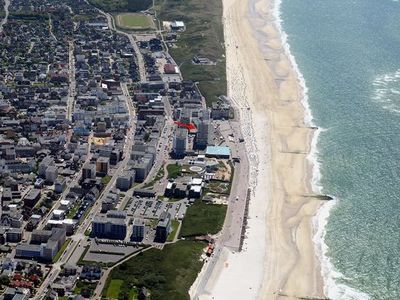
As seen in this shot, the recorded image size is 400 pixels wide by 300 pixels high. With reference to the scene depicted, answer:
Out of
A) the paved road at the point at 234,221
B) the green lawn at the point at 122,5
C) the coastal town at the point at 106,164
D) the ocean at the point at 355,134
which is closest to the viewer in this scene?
the paved road at the point at 234,221

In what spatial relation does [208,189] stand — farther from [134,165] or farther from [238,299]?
[238,299]

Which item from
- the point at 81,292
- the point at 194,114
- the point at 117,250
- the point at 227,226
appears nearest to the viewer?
the point at 81,292

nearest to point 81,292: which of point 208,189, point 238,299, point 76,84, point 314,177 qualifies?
point 238,299

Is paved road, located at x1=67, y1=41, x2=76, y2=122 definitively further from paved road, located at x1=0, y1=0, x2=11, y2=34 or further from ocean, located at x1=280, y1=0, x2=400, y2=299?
ocean, located at x1=280, y1=0, x2=400, y2=299

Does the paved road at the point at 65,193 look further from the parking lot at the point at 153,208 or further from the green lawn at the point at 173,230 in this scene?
the green lawn at the point at 173,230

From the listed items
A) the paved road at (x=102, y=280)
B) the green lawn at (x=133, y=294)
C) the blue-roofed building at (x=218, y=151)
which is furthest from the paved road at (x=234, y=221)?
the paved road at (x=102, y=280)

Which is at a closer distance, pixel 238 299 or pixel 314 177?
pixel 238 299

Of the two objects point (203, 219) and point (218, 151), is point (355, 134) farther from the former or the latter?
point (203, 219)
